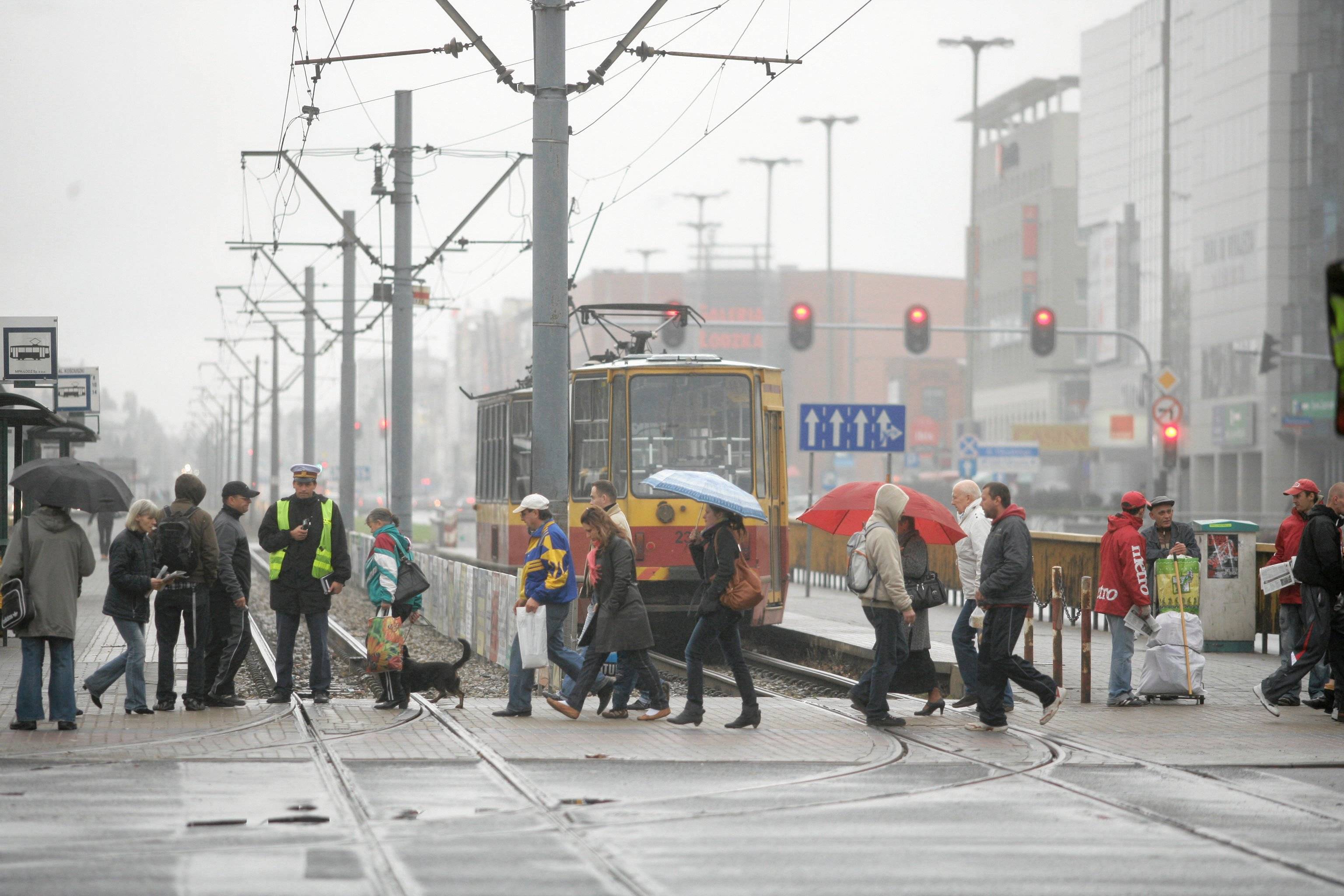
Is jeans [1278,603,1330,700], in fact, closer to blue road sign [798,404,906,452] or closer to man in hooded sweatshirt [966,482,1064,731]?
man in hooded sweatshirt [966,482,1064,731]

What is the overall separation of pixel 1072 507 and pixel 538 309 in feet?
178

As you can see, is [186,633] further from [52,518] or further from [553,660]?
[553,660]

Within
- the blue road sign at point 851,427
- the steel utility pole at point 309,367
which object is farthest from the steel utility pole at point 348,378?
the blue road sign at point 851,427

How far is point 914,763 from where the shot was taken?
1061cm

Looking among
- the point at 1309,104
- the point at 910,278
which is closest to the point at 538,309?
the point at 1309,104

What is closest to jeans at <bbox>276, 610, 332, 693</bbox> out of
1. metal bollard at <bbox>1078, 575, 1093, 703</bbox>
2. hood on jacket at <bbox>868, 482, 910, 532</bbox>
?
hood on jacket at <bbox>868, 482, 910, 532</bbox>

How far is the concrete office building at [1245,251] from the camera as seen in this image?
234 feet

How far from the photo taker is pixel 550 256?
14.8 metres

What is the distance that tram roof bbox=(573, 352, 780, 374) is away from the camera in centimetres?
1891

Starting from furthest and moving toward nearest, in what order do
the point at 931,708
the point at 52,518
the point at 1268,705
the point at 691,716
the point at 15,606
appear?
1. the point at 1268,705
2. the point at 931,708
3. the point at 691,716
4. the point at 52,518
5. the point at 15,606

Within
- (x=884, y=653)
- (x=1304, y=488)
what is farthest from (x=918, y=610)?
(x=1304, y=488)

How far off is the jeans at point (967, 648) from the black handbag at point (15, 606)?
624cm

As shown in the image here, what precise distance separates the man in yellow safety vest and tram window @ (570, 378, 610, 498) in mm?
6089

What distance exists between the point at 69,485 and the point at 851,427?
48.5 ft
